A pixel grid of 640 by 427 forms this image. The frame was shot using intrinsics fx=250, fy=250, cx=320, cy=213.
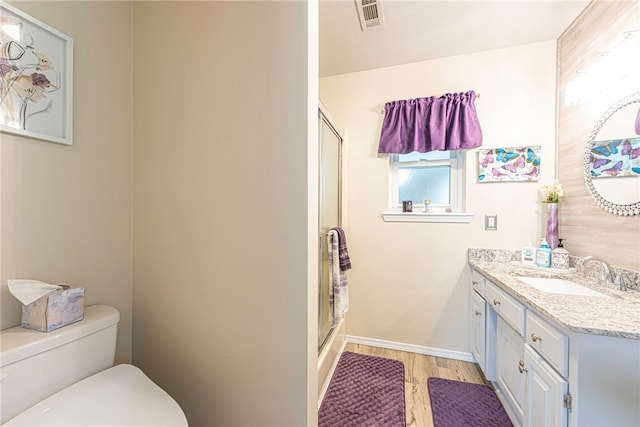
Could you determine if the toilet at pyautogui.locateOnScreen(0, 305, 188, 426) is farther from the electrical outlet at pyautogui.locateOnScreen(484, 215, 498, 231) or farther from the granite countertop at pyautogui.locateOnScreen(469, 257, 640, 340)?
the electrical outlet at pyautogui.locateOnScreen(484, 215, 498, 231)

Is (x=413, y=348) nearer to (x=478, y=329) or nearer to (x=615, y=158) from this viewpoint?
(x=478, y=329)

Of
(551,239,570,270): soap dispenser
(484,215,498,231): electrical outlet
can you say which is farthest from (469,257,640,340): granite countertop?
(484,215,498,231): electrical outlet

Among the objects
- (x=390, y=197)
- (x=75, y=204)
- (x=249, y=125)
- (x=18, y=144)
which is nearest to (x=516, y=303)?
(x=390, y=197)

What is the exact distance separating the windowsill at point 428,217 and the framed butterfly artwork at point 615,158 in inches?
29.4

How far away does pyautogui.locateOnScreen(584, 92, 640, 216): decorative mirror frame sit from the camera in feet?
4.12

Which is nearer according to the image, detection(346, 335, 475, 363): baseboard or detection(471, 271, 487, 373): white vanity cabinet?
detection(471, 271, 487, 373): white vanity cabinet

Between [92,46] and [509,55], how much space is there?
8.77 ft

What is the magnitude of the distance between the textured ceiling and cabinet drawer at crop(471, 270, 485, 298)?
174 centimetres

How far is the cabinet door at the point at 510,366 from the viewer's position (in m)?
1.28

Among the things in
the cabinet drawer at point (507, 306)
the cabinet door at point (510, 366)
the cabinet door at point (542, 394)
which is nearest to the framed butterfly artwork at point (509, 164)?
the cabinet drawer at point (507, 306)

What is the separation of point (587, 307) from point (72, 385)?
1.98 metres

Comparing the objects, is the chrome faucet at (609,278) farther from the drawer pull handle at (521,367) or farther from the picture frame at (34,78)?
the picture frame at (34,78)

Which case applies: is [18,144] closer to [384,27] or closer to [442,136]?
[384,27]

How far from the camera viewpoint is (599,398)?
0.85 m
